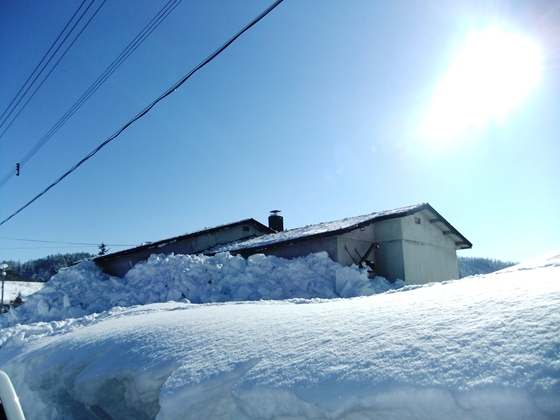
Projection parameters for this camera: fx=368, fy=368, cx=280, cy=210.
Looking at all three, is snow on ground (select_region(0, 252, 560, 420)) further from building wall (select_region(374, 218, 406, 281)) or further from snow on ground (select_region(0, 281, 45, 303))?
snow on ground (select_region(0, 281, 45, 303))

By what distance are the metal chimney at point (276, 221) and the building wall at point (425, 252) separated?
10.5 m

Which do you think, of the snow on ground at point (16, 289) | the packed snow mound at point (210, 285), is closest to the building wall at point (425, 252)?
the packed snow mound at point (210, 285)

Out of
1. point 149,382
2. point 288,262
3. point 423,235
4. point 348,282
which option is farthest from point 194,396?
point 423,235

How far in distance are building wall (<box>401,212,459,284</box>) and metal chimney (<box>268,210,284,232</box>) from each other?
414 inches

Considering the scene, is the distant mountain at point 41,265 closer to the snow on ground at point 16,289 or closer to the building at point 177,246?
the snow on ground at point 16,289

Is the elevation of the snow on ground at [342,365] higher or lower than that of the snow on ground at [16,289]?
higher

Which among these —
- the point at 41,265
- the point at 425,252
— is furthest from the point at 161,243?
the point at 41,265

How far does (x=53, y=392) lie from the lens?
190 inches

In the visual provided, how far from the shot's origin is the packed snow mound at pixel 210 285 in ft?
38.3

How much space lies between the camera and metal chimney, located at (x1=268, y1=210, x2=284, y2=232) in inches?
973

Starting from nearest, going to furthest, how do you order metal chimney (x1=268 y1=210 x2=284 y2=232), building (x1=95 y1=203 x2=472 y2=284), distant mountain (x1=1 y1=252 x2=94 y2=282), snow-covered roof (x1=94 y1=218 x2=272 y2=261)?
building (x1=95 y1=203 x2=472 y2=284), snow-covered roof (x1=94 y1=218 x2=272 y2=261), metal chimney (x1=268 y1=210 x2=284 y2=232), distant mountain (x1=1 y1=252 x2=94 y2=282)

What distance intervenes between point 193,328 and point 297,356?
6.40 feet

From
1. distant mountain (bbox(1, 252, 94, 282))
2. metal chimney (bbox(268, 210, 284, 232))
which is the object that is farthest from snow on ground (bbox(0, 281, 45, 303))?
metal chimney (bbox(268, 210, 284, 232))

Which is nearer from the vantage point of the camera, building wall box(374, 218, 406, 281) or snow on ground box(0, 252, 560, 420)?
snow on ground box(0, 252, 560, 420)
